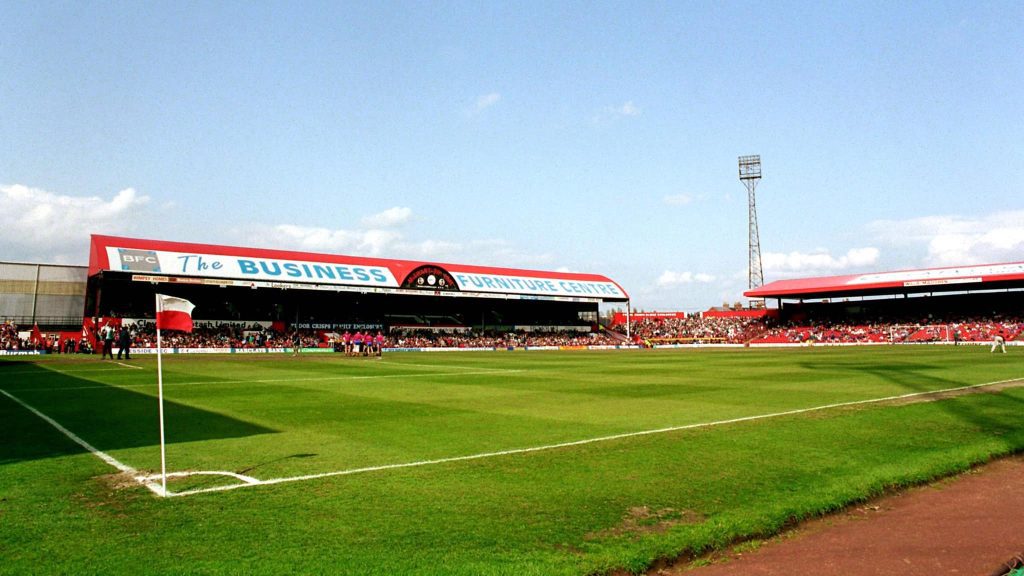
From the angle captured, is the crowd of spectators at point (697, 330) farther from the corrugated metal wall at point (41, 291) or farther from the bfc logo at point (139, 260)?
the corrugated metal wall at point (41, 291)

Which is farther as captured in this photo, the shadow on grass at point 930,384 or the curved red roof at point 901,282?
the curved red roof at point 901,282

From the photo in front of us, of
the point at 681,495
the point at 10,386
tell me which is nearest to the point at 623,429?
the point at 681,495

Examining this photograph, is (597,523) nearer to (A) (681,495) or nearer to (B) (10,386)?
(A) (681,495)

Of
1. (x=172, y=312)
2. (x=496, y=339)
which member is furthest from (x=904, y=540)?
(x=496, y=339)

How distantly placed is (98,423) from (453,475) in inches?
337

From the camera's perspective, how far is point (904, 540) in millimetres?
6234

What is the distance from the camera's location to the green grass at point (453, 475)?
5355mm

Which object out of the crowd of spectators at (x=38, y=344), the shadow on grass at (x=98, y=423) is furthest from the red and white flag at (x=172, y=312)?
the crowd of spectators at (x=38, y=344)

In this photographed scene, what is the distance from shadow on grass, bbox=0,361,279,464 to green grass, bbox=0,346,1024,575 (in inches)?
3.0

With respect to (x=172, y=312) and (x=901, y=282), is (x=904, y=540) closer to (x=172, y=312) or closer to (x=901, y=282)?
(x=172, y=312)

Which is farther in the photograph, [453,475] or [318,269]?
[318,269]

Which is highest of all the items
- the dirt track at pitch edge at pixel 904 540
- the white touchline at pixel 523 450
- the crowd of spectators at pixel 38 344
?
the crowd of spectators at pixel 38 344

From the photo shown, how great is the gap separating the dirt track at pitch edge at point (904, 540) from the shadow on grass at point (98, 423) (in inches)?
343

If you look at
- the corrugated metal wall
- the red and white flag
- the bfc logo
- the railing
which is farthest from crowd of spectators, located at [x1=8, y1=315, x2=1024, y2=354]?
the red and white flag
